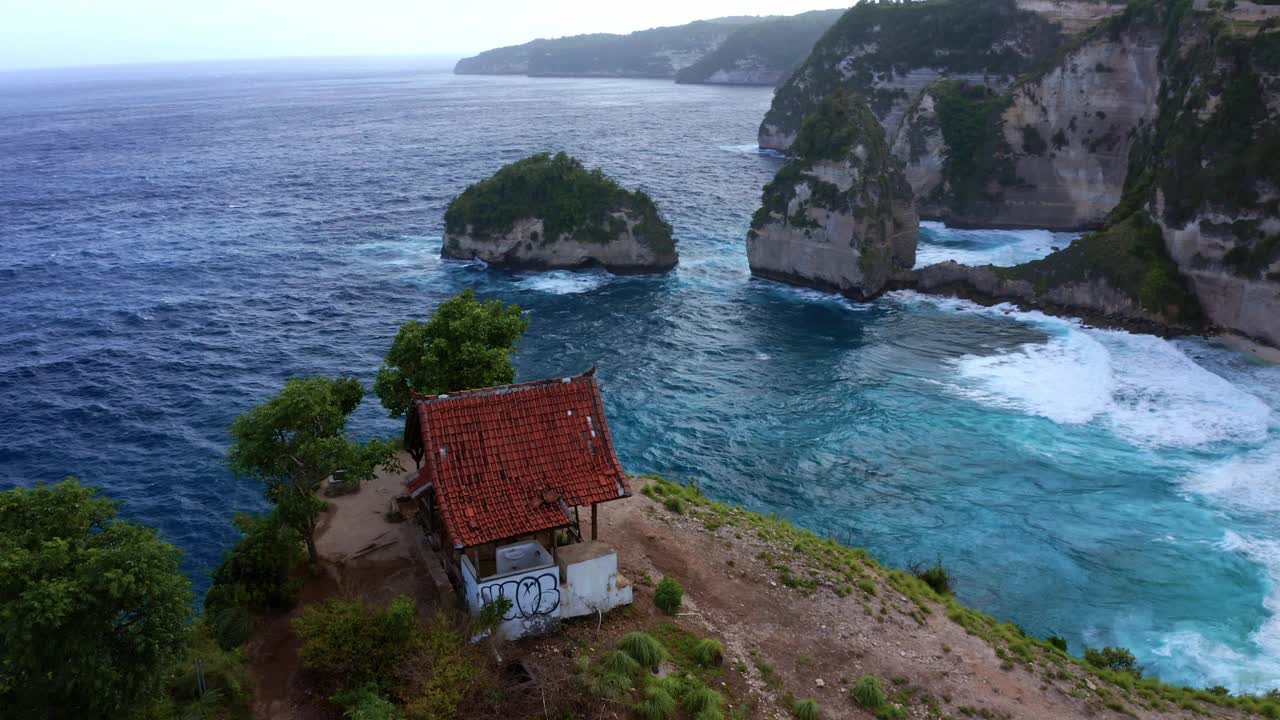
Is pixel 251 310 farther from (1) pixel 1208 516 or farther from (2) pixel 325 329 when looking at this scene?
(1) pixel 1208 516

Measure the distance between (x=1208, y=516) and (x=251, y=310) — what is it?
81.9 m

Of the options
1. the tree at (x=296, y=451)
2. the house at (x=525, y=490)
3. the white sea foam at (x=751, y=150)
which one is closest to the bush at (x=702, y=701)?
the house at (x=525, y=490)

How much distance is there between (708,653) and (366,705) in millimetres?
11542

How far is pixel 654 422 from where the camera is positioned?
219ft

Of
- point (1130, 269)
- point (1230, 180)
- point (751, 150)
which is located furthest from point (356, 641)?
point (751, 150)

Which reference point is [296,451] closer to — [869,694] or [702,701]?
[702,701]

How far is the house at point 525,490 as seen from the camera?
30812mm

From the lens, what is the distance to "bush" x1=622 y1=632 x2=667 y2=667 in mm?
30375

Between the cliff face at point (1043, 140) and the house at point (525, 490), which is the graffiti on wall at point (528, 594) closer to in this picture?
the house at point (525, 490)

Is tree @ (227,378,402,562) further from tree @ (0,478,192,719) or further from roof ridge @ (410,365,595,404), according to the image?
tree @ (0,478,192,719)

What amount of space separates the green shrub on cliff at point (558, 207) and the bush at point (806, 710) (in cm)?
7814

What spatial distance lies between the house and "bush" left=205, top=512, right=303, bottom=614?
5.69 metres

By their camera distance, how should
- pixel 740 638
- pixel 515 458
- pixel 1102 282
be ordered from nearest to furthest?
pixel 515 458, pixel 740 638, pixel 1102 282

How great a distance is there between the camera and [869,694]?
30.9 m
